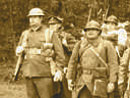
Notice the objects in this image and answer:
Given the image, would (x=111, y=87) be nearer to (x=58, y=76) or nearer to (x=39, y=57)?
(x=58, y=76)

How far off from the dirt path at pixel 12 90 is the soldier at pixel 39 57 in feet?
13.4

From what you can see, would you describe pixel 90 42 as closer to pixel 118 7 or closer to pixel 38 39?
pixel 38 39

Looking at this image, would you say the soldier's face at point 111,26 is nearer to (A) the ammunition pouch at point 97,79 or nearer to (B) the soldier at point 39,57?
(B) the soldier at point 39,57

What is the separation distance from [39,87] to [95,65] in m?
1.30

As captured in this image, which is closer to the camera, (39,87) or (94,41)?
(94,41)

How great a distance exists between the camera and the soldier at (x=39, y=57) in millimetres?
5570

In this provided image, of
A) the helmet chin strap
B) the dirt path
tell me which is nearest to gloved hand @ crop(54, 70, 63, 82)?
the helmet chin strap

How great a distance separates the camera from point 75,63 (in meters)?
5.07

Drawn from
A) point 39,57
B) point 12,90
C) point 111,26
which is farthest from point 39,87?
point 12,90

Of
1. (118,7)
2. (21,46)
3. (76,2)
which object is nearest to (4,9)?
(76,2)

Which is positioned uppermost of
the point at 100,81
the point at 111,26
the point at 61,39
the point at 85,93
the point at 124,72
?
the point at 111,26

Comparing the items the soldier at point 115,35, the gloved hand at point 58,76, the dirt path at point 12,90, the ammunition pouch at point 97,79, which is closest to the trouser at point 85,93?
the ammunition pouch at point 97,79

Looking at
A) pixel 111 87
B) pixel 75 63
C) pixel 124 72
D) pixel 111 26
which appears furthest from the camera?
pixel 111 26

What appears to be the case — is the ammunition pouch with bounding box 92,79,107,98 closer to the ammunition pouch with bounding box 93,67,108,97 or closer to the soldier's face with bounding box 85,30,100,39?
the ammunition pouch with bounding box 93,67,108,97
